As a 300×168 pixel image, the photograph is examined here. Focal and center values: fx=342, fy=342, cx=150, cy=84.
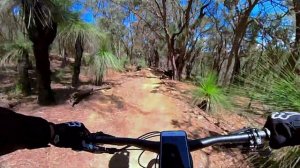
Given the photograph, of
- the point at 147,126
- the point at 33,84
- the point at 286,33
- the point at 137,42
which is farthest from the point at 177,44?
the point at 137,42

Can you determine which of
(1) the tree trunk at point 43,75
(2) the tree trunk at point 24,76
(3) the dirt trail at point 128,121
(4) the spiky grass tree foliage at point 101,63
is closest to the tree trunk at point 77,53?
(4) the spiky grass tree foliage at point 101,63

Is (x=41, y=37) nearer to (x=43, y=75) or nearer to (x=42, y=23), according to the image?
(x=42, y=23)

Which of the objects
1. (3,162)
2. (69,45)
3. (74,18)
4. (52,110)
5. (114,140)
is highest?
(74,18)

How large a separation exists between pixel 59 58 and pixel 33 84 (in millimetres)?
14379

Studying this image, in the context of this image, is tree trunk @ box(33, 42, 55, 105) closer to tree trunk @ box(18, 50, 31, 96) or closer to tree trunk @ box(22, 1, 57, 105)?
tree trunk @ box(22, 1, 57, 105)

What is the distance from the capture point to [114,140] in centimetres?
162

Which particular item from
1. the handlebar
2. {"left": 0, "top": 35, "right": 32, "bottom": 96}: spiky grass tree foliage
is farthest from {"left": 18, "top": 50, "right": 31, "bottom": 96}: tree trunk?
the handlebar

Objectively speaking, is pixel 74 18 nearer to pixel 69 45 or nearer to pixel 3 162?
pixel 69 45

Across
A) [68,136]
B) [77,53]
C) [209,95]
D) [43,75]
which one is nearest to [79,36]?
[77,53]

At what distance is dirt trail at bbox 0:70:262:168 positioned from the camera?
5941 mm

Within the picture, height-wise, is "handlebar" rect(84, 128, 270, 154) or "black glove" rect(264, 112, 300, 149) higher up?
"black glove" rect(264, 112, 300, 149)

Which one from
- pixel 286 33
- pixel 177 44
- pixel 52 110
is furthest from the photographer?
pixel 177 44

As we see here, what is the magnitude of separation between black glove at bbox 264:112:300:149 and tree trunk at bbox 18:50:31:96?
10.1 meters

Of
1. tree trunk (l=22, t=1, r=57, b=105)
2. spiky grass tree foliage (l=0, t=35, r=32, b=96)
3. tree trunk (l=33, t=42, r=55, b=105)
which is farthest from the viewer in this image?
spiky grass tree foliage (l=0, t=35, r=32, b=96)
